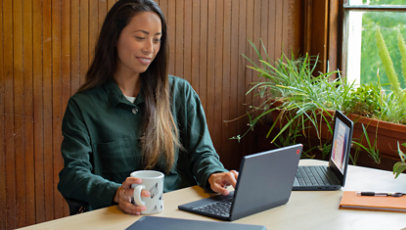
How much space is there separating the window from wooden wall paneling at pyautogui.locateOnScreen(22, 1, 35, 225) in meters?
2.01

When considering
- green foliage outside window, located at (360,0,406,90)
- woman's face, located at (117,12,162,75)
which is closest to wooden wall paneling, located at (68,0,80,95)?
woman's face, located at (117,12,162,75)

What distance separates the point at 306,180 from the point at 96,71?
3.02 ft

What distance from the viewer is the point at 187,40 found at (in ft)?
11.1

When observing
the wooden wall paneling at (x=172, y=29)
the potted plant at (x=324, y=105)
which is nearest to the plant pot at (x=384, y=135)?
the potted plant at (x=324, y=105)

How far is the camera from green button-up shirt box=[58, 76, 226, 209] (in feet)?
6.29

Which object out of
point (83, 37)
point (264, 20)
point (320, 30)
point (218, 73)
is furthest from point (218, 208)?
point (320, 30)

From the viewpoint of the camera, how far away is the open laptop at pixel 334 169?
6.42 ft

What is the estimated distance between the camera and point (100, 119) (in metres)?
2.07

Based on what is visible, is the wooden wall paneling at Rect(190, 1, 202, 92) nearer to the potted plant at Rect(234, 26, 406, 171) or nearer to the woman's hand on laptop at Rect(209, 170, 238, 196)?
the potted plant at Rect(234, 26, 406, 171)

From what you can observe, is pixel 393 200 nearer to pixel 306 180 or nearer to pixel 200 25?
pixel 306 180

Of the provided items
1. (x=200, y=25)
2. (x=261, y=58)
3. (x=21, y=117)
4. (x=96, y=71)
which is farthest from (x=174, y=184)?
(x=261, y=58)

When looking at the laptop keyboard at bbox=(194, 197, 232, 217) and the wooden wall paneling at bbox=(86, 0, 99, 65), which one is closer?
the laptop keyboard at bbox=(194, 197, 232, 217)

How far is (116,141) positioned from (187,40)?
56.7 inches

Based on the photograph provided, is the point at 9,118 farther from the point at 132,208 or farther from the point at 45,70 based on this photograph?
the point at 132,208
